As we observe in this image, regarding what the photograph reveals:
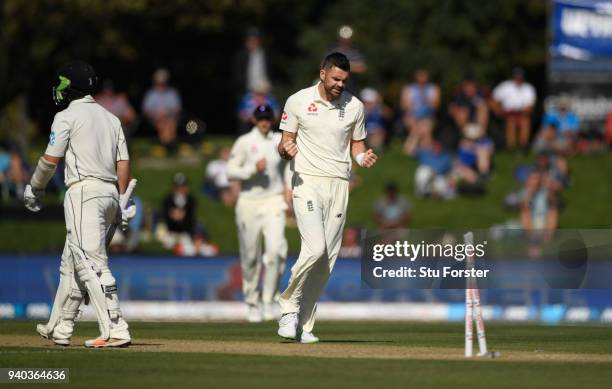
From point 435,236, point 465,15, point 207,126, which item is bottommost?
point 435,236

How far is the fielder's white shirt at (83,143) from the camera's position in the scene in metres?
13.1

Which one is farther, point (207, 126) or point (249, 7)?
point (207, 126)

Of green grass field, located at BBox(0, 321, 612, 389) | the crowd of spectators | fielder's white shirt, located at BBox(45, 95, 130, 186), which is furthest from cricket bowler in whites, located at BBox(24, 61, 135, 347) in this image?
the crowd of spectators

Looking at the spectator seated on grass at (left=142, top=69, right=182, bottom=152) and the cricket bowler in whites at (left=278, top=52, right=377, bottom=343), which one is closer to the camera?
the cricket bowler in whites at (left=278, top=52, right=377, bottom=343)

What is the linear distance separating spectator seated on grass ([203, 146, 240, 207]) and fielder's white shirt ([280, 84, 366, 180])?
17945 mm

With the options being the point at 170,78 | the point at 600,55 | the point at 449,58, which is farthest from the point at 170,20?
the point at 600,55

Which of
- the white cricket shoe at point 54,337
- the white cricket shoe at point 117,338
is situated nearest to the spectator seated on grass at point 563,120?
the white cricket shoe at point 54,337

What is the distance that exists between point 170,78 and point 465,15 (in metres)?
10.5

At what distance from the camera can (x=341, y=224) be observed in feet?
46.0

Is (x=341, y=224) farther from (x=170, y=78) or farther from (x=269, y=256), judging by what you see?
(x=170, y=78)

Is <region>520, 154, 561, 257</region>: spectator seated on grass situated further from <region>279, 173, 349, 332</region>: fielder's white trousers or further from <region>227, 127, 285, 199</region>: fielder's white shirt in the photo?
<region>279, 173, 349, 332</region>: fielder's white trousers

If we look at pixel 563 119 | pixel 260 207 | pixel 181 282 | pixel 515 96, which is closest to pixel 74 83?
pixel 260 207

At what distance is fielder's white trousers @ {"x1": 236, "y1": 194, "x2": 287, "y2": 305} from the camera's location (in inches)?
757

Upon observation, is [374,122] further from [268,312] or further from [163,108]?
[268,312]
